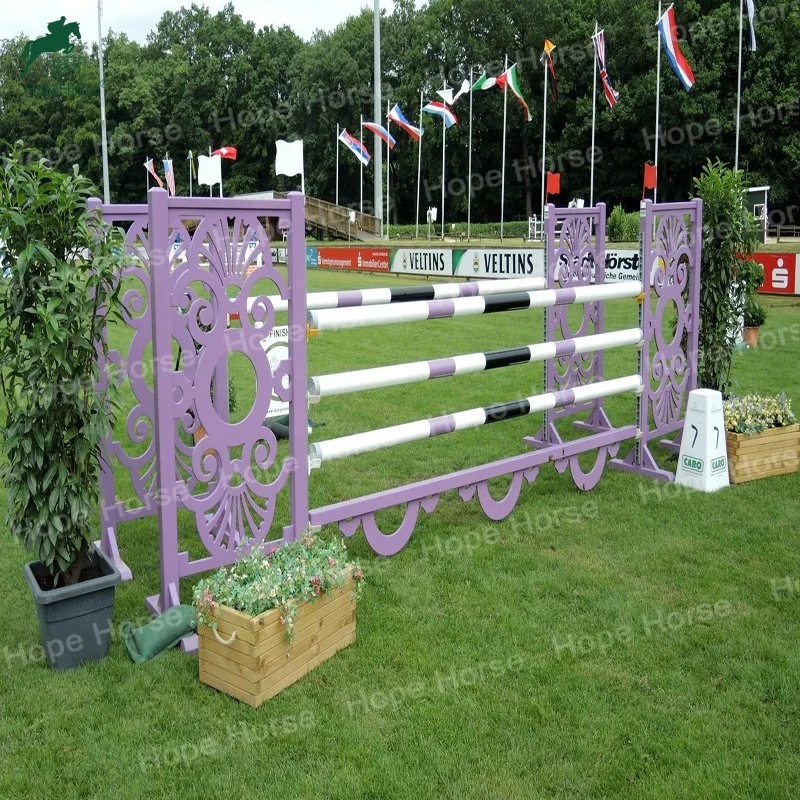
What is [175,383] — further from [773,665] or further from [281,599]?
[773,665]

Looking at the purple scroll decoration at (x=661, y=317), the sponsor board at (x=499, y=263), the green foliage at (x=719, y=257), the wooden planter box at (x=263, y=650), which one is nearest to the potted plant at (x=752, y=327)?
the green foliage at (x=719, y=257)

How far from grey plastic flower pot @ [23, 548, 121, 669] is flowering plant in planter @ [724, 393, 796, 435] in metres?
4.45

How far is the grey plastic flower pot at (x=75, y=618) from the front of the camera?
139 inches

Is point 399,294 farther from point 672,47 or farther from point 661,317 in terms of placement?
point 672,47

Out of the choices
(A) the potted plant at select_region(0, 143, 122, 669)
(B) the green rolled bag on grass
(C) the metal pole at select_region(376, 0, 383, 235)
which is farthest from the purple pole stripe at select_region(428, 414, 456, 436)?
(C) the metal pole at select_region(376, 0, 383, 235)

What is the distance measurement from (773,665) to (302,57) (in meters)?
62.0

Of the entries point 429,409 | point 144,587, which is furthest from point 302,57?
point 144,587

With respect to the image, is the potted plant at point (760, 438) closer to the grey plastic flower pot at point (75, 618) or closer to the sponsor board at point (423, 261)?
the grey plastic flower pot at point (75, 618)

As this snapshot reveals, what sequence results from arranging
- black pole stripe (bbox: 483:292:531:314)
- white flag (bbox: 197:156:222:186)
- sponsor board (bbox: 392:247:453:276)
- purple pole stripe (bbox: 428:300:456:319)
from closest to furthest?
purple pole stripe (bbox: 428:300:456:319)
black pole stripe (bbox: 483:292:531:314)
sponsor board (bbox: 392:247:453:276)
white flag (bbox: 197:156:222:186)

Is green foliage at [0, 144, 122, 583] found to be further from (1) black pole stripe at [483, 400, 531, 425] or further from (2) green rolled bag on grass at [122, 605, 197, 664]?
(1) black pole stripe at [483, 400, 531, 425]

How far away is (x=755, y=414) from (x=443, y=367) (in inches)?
110

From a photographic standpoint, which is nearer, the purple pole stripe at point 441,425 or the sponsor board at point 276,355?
the purple pole stripe at point 441,425

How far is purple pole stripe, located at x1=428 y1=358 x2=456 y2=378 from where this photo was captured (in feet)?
15.6

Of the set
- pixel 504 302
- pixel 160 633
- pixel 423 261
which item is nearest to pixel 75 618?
pixel 160 633
